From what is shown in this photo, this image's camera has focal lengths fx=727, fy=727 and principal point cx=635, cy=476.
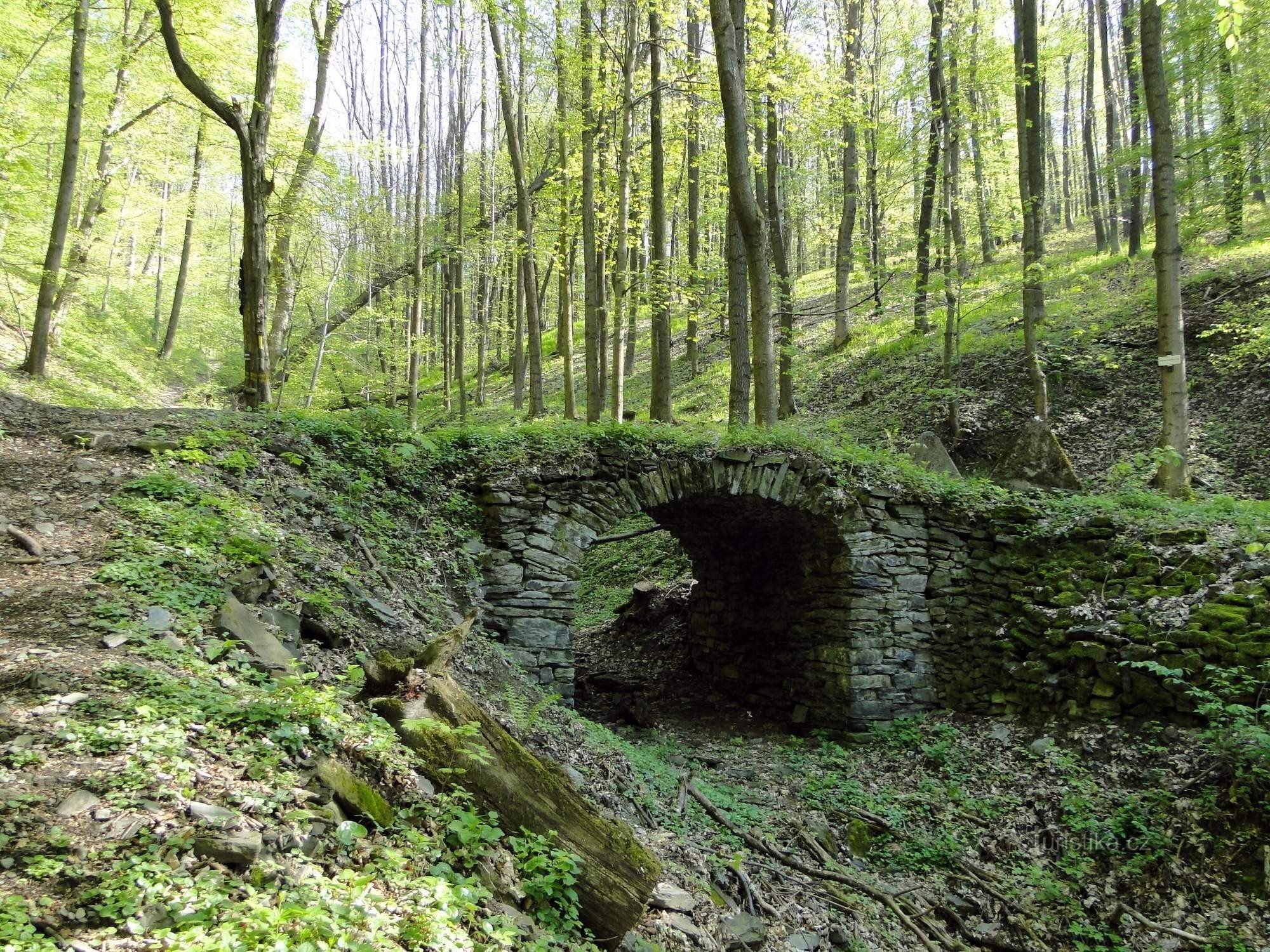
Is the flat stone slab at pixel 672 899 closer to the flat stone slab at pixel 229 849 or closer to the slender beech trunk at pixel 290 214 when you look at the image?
the flat stone slab at pixel 229 849

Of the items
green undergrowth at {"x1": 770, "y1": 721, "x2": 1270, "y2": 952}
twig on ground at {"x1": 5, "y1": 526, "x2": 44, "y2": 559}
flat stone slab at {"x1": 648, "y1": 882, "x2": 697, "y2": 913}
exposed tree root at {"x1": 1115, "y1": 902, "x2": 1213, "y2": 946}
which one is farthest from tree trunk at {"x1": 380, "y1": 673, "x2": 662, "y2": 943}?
exposed tree root at {"x1": 1115, "y1": 902, "x2": 1213, "y2": 946}

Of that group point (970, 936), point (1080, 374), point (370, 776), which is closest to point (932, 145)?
point (1080, 374)

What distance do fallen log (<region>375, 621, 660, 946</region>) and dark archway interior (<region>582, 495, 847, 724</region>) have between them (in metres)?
4.84

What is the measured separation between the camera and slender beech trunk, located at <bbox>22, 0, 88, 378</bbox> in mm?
9758

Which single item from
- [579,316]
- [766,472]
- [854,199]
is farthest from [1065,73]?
[766,472]

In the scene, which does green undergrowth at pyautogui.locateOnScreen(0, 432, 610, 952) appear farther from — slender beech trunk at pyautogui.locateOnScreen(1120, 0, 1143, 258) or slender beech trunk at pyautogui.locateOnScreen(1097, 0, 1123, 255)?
slender beech trunk at pyautogui.locateOnScreen(1097, 0, 1123, 255)

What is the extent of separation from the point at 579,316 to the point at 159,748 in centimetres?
2875

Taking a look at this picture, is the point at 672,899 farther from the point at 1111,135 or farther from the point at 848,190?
the point at 1111,135

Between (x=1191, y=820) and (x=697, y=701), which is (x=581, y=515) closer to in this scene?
(x=697, y=701)

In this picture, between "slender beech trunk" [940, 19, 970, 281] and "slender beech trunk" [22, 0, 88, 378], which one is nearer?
"slender beech trunk" [22, 0, 88, 378]

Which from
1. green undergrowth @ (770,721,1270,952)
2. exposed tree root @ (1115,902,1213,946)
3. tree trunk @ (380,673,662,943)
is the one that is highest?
tree trunk @ (380,673,662,943)

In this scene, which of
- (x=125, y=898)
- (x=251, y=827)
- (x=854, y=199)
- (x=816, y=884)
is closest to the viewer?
(x=125, y=898)

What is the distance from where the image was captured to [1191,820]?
495 cm

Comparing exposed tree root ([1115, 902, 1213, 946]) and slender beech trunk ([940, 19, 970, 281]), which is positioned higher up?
slender beech trunk ([940, 19, 970, 281])
